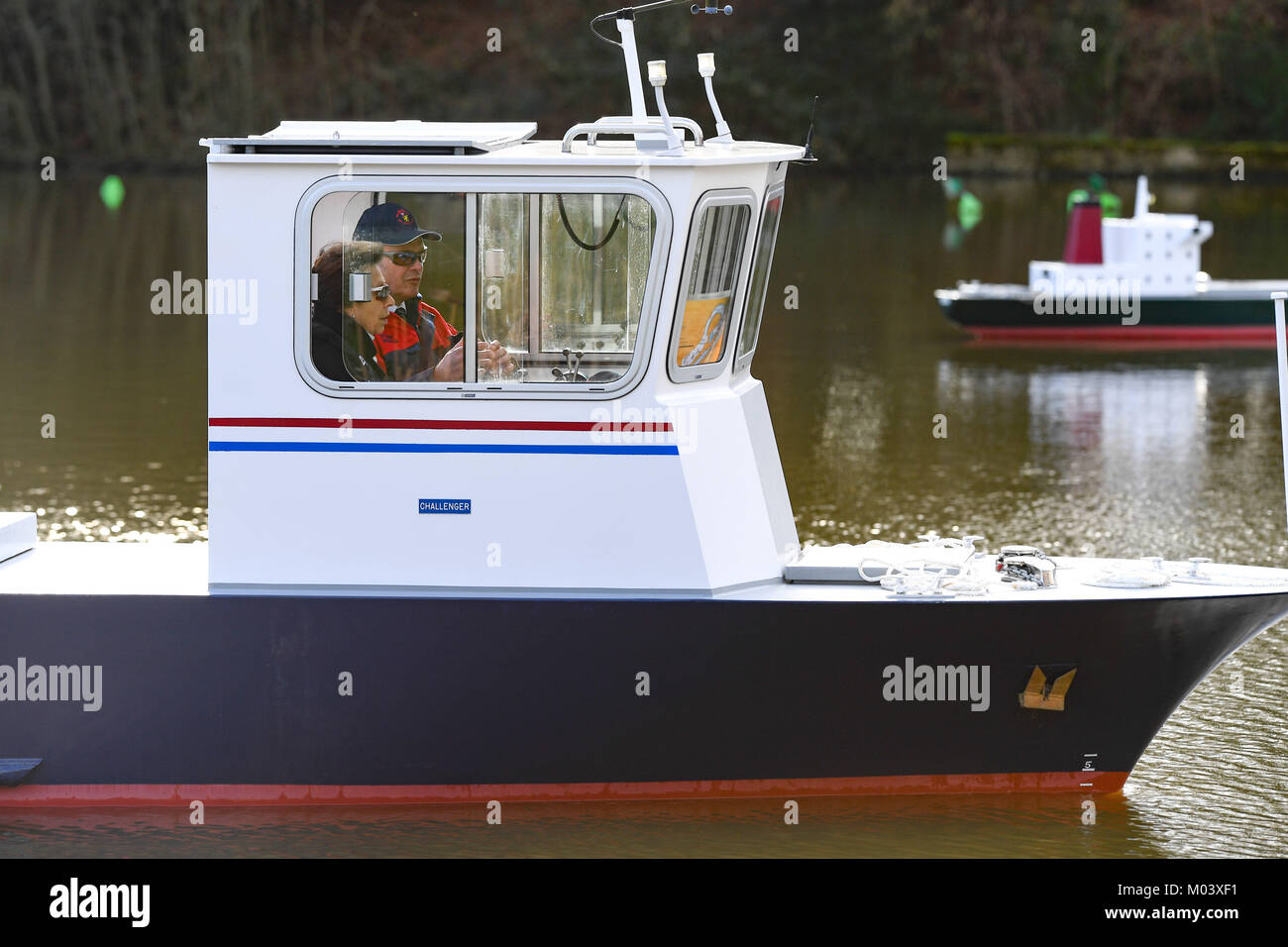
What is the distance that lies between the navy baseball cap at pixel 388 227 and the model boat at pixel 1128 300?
1783 centimetres

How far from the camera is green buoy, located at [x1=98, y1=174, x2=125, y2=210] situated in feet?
136

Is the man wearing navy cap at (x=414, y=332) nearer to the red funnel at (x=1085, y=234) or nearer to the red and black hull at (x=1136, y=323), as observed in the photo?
the red and black hull at (x=1136, y=323)

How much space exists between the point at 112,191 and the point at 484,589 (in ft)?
131

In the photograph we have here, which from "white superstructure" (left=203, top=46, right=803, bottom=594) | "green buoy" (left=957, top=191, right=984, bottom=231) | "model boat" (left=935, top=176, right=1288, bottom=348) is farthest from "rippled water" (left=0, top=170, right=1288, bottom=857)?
"green buoy" (left=957, top=191, right=984, bottom=231)

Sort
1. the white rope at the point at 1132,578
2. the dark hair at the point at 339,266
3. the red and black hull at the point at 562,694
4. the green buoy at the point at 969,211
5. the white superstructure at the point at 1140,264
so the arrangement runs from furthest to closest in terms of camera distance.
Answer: the green buoy at the point at 969,211
the white superstructure at the point at 1140,264
the white rope at the point at 1132,578
the red and black hull at the point at 562,694
the dark hair at the point at 339,266

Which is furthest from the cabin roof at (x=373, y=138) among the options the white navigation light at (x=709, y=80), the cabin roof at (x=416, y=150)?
the white navigation light at (x=709, y=80)

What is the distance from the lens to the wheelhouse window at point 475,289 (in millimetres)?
6984

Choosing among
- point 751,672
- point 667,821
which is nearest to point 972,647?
point 751,672

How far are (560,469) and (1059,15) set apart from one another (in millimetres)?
49477

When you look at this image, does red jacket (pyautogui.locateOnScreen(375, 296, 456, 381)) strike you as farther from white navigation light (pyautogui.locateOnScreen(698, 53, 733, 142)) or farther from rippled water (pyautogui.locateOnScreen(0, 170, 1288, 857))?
rippled water (pyautogui.locateOnScreen(0, 170, 1288, 857))

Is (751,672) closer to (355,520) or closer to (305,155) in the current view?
(355,520)

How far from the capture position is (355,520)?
7.16 m

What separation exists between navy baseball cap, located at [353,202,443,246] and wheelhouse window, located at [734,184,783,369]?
1.35 metres

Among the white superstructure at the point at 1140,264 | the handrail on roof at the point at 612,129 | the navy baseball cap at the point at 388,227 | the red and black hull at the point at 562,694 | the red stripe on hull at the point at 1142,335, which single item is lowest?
the red and black hull at the point at 562,694
